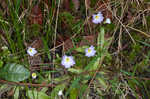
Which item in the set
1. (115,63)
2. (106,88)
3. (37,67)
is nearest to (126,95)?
(106,88)

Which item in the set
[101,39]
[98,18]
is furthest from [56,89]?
[98,18]

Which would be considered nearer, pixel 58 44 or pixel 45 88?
pixel 45 88

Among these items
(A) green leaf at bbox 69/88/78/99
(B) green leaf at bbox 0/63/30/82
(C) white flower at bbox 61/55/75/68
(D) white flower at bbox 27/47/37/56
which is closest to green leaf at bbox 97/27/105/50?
(C) white flower at bbox 61/55/75/68

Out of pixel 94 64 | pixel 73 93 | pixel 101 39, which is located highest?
pixel 101 39

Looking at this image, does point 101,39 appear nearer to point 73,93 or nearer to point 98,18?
point 98,18

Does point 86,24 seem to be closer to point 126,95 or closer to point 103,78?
point 103,78

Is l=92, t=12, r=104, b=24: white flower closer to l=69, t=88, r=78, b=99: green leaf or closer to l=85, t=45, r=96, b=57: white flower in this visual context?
l=85, t=45, r=96, b=57: white flower

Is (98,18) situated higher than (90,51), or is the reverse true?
(98,18)

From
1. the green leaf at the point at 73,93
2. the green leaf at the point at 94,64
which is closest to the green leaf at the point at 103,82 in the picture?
the green leaf at the point at 94,64
